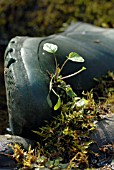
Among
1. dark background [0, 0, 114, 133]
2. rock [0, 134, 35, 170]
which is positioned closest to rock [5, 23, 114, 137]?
rock [0, 134, 35, 170]

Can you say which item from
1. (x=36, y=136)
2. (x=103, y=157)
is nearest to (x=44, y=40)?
(x=36, y=136)

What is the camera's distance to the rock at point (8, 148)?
1.73 m

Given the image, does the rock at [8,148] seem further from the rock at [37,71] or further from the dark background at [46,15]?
the dark background at [46,15]

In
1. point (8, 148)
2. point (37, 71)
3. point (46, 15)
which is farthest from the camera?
point (46, 15)

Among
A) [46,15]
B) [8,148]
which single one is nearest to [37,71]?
[8,148]

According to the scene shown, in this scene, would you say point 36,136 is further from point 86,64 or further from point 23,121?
point 86,64

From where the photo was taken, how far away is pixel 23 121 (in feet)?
6.23

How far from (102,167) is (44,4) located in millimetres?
2241

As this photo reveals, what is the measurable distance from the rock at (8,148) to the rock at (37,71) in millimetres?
75

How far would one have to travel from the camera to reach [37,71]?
198 centimetres

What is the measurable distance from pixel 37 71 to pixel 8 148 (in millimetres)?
406

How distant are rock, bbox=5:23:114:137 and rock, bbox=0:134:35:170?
0.07 meters

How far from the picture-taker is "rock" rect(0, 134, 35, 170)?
1728 mm

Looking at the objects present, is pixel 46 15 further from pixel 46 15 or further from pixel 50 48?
pixel 50 48
